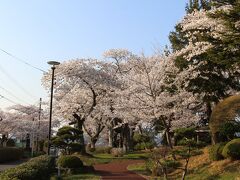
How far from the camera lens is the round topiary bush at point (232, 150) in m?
15.6

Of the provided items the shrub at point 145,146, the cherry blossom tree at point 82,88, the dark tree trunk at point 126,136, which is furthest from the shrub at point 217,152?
the dark tree trunk at point 126,136

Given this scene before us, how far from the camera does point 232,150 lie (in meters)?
15.8

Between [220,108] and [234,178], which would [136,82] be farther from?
[234,178]

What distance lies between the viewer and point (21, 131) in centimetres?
5225

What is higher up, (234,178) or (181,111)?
(181,111)

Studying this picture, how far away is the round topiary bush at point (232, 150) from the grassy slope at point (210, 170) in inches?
11.0

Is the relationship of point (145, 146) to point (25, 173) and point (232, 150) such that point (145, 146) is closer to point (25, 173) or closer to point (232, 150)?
point (232, 150)

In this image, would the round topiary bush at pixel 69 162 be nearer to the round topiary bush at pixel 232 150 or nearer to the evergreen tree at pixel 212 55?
the evergreen tree at pixel 212 55

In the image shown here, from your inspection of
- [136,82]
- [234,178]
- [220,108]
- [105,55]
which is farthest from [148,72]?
[105,55]

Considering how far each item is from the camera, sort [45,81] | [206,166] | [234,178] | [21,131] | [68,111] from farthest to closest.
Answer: [21,131]
[68,111]
[45,81]
[206,166]
[234,178]

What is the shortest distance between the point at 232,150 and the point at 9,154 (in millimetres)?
23826

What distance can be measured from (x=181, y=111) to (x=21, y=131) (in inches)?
1303

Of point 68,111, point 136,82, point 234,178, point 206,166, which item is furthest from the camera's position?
point 68,111

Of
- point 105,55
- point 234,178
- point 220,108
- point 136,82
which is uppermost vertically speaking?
point 105,55
